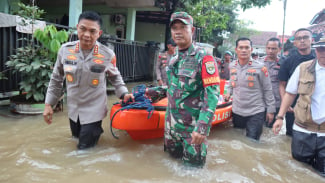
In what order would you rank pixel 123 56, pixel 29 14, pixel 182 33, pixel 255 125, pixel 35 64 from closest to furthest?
pixel 182 33, pixel 255 125, pixel 35 64, pixel 29 14, pixel 123 56

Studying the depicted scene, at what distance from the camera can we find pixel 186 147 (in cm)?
223

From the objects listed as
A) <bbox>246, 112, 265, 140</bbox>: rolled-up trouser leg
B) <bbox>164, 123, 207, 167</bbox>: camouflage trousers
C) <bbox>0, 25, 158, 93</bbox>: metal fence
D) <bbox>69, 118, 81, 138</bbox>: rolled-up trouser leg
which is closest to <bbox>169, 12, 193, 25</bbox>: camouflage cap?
<bbox>164, 123, 207, 167</bbox>: camouflage trousers

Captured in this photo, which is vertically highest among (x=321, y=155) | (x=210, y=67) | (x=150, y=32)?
(x=150, y=32)

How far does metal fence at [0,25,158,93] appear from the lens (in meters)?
4.27

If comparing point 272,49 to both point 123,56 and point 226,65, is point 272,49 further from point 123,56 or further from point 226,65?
point 123,56

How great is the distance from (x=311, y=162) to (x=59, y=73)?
3.05m

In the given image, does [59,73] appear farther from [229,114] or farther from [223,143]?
[229,114]

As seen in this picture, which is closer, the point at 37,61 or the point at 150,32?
the point at 37,61

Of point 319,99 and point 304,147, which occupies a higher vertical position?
point 319,99

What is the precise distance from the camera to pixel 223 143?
11.4 feet

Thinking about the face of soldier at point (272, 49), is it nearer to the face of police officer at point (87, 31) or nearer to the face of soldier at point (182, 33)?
the face of soldier at point (182, 33)

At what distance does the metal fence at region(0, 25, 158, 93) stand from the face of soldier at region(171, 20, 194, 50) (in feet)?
11.2

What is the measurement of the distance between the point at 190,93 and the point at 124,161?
1.10m

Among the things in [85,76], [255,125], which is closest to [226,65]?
[255,125]
